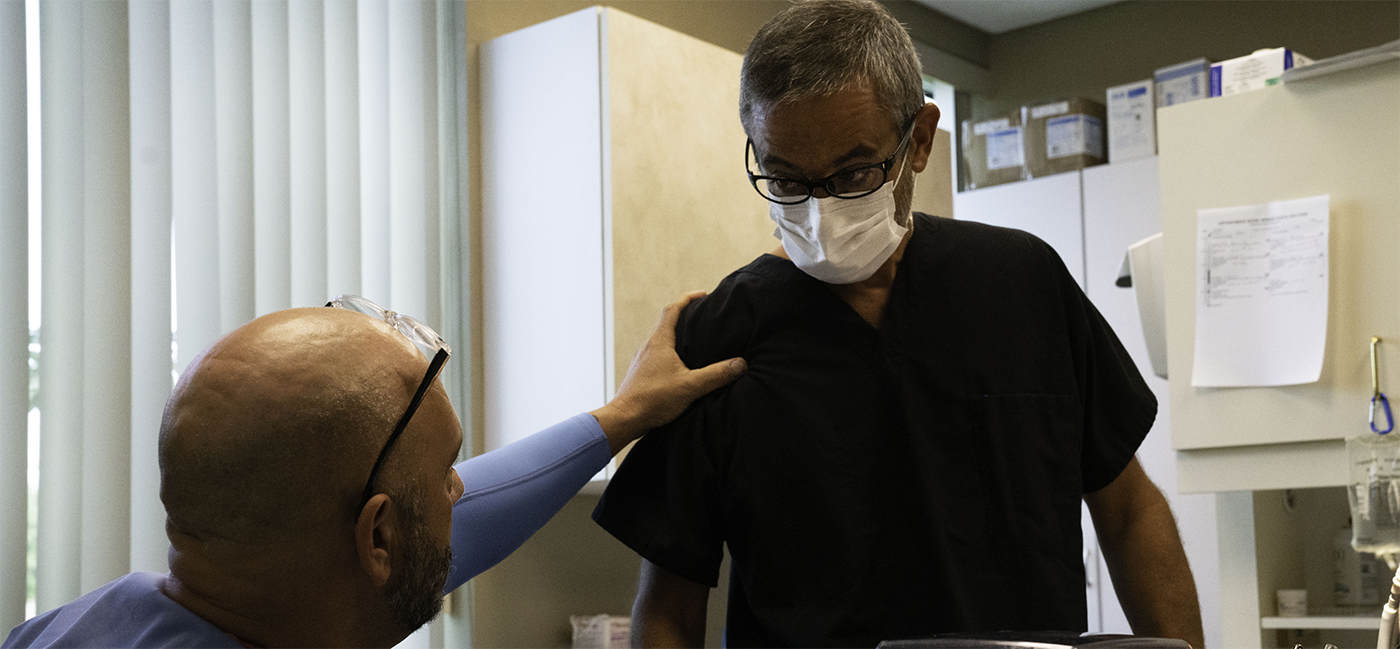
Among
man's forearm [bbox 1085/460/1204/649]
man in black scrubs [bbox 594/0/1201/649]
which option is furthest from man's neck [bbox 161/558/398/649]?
man's forearm [bbox 1085/460/1204/649]

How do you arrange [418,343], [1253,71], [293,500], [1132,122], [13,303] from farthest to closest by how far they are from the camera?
[1132,122] < [1253,71] < [13,303] < [418,343] < [293,500]

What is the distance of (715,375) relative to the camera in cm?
127

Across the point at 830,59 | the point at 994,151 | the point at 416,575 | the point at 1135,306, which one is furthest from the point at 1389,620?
the point at 994,151

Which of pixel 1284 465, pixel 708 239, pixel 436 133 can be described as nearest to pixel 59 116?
pixel 436 133

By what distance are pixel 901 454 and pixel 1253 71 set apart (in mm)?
1399

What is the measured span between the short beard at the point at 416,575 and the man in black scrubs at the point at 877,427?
0.32 meters

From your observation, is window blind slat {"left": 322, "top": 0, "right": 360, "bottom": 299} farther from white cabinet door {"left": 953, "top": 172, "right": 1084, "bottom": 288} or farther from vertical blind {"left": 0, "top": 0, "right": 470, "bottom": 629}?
white cabinet door {"left": 953, "top": 172, "right": 1084, "bottom": 288}

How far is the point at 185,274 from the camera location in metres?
2.07

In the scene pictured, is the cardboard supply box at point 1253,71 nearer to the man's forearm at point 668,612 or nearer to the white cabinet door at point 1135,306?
the man's forearm at point 668,612

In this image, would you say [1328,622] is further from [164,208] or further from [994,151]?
[994,151]

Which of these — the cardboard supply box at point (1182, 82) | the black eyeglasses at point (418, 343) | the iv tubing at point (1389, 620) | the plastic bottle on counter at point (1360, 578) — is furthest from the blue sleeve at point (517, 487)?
the cardboard supply box at point (1182, 82)

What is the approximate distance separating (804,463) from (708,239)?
131cm

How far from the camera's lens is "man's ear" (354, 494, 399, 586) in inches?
33.0

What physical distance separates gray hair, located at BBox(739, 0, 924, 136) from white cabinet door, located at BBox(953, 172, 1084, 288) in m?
→ 2.97
